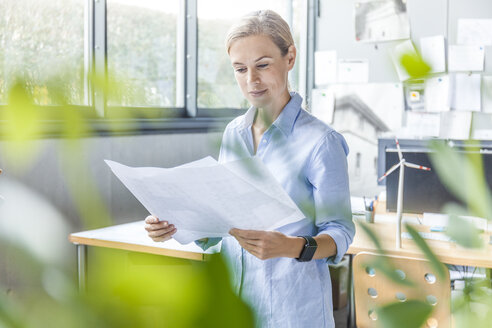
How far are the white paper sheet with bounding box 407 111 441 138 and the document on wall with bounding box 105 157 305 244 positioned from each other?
3192 mm

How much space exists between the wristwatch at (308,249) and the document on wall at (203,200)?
112 mm

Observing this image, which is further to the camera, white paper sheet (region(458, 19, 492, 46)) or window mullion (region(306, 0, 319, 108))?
window mullion (region(306, 0, 319, 108))

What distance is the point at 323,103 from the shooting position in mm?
4438

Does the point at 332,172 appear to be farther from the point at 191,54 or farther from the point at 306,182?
the point at 191,54

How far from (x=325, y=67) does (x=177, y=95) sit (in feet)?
Result: 5.11

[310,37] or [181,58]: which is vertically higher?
[310,37]

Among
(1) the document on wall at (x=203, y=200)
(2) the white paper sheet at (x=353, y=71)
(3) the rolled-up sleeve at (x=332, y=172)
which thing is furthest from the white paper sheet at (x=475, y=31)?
(1) the document on wall at (x=203, y=200)

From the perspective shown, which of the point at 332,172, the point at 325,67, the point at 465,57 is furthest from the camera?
the point at 325,67

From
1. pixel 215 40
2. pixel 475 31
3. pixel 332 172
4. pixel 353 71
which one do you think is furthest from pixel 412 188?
pixel 353 71

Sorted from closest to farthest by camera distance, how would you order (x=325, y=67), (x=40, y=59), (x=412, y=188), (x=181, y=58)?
(x=40, y=59) → (x=412, y=188) → (x=181, y=58) → (x=325, y=67)

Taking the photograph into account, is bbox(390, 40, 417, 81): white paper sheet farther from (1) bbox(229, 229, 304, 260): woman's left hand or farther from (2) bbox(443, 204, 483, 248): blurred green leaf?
(1) bbox(229, 229, 304, 260): woman's left hand

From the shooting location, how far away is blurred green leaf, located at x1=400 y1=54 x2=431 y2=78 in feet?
0.75

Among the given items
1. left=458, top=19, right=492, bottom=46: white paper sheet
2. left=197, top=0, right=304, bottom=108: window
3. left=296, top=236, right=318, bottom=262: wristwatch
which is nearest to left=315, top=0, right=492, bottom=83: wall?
Answer: left=458, top=19, right=492, bottom=46: white paper sheet

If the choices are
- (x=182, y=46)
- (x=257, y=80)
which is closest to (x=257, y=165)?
(x=257, y=80)
